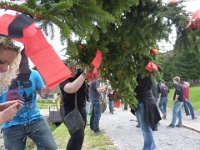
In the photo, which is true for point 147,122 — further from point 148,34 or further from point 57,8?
point 57,8

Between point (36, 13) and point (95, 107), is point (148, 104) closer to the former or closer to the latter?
point (36, 13)

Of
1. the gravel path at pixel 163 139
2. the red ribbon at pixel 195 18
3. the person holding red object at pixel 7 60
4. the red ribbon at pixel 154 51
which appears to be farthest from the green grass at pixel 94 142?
the person holding red object at pixel 7 60

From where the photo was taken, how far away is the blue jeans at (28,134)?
13.3 feet

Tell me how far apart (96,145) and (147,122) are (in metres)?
2.32

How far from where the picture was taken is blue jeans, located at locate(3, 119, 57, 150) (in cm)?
405

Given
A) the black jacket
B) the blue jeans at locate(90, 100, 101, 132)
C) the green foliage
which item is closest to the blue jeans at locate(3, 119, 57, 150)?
the green foliage

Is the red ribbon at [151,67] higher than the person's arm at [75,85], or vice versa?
the red ribbon at [151,67]

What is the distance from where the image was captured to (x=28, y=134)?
414 cm

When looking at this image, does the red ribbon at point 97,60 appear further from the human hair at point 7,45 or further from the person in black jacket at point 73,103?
the human hair at point 7,45

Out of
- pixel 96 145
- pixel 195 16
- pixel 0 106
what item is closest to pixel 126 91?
pixel 195 16

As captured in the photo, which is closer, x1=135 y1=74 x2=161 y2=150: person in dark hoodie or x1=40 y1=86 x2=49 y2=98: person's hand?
x1=40 y1=86 x2=49 y2=98: person's hand

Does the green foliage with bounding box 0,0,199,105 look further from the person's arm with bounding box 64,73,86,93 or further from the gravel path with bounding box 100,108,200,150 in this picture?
the gravel path with bounding box 100,108,200,150

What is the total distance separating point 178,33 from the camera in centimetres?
347

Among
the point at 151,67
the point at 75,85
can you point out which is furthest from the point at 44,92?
the point at 151,67
